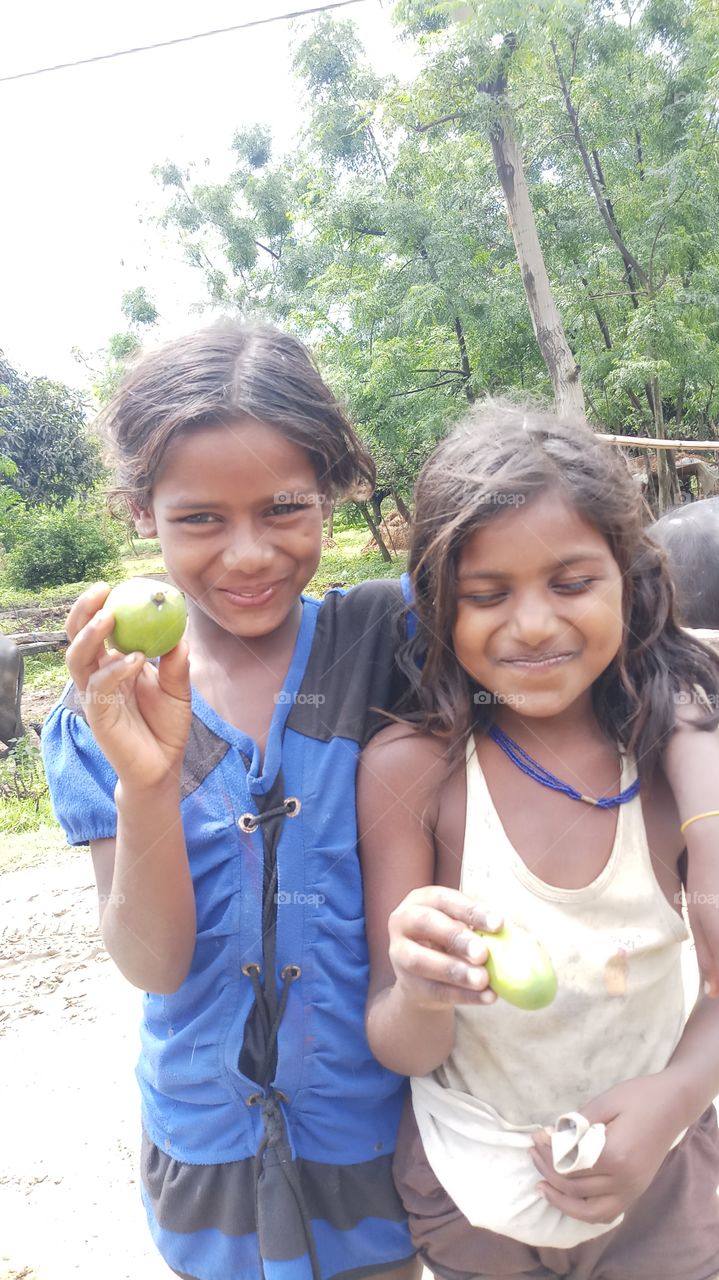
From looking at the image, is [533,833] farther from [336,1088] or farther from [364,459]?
[364,459]

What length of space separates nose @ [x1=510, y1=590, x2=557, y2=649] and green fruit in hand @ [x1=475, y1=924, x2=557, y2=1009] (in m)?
0.42

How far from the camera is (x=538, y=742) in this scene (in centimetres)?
145

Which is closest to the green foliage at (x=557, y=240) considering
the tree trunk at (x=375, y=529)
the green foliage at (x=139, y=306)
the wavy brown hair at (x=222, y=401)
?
the tree trunk at (x=375, y=529)

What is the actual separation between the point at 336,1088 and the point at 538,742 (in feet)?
1.98

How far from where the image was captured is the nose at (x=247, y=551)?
136 cm

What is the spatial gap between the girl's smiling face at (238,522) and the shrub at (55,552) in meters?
17.8

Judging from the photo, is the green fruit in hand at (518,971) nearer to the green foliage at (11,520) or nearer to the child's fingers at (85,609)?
the child's fingers at (85,609)

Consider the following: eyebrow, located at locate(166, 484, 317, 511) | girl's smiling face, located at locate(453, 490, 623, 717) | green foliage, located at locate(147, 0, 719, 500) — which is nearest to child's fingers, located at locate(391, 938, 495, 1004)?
girl's smiling face, located at locate(453, 490, 623, 717)

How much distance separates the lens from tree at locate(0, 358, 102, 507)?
21625 millimetres

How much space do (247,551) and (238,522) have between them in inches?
2.2

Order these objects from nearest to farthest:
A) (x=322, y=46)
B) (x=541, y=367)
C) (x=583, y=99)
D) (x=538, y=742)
Answer: (x=538, y=742)
(x=583, y=99)
(x=541, y=367)
(x=322, y=46)

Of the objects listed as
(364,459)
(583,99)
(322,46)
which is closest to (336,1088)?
(364,459)

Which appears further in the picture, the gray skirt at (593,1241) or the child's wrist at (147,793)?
the gray skirt at (593,1241)

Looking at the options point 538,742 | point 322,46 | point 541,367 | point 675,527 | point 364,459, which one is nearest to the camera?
point 538,742
